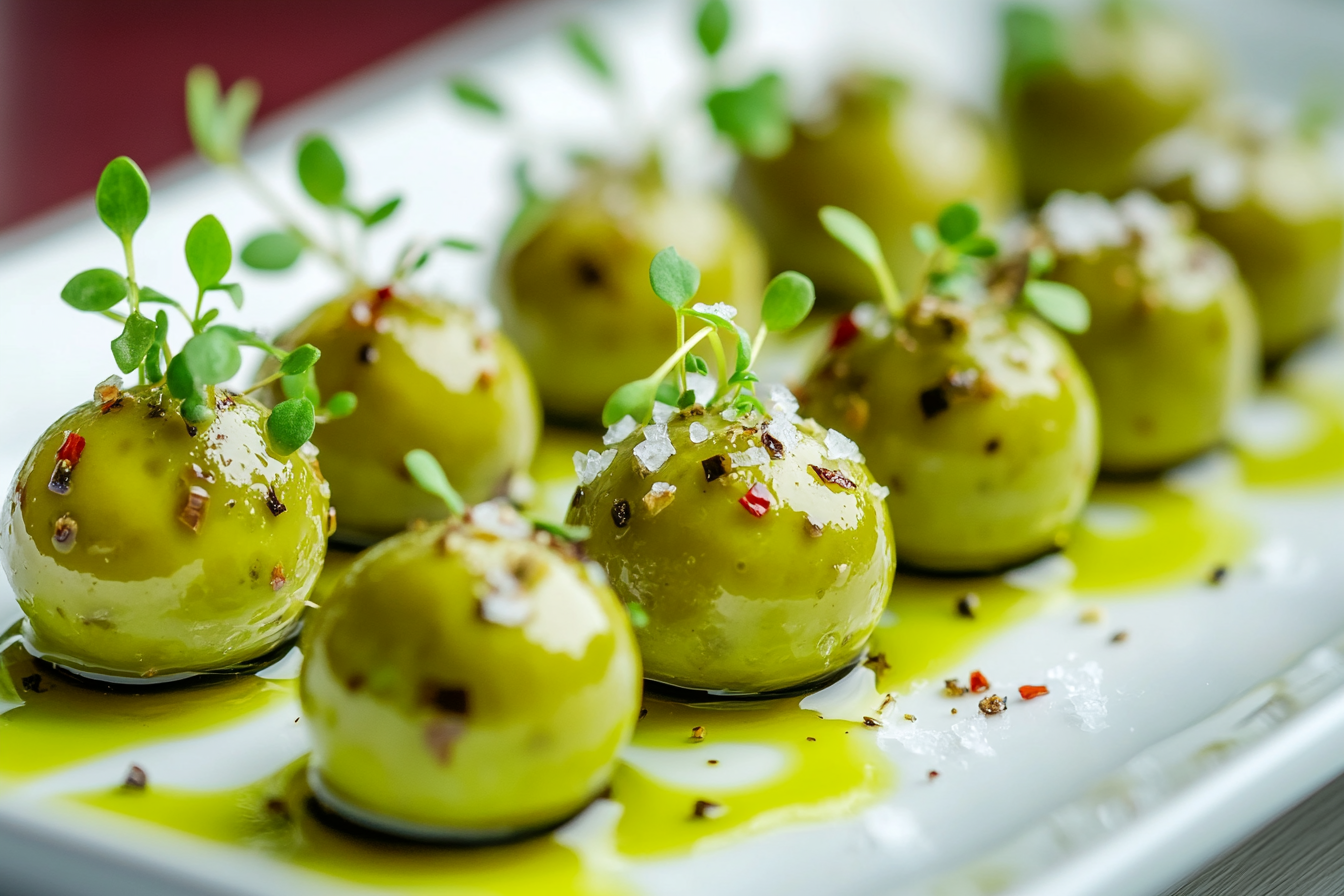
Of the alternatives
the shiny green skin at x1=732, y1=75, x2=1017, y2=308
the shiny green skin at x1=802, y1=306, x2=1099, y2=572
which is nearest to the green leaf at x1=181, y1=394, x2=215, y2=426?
the shiny green skin at x1=802, y1=306, x2=1099, y2=572

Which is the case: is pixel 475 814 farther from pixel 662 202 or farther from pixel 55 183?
pixel 55 183

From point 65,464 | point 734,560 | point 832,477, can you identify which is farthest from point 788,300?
point 65,464

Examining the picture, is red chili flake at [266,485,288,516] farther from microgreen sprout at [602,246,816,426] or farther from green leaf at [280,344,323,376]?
microgreen sprout at [602,246,816,426]

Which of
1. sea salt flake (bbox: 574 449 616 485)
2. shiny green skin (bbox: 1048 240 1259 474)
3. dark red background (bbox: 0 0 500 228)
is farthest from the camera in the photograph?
dark red background (bbox: 0 0 500 228)

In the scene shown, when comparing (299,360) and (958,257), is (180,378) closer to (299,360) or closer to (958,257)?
(299,360)

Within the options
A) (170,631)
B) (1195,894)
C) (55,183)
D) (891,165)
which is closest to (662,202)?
(891,165)
